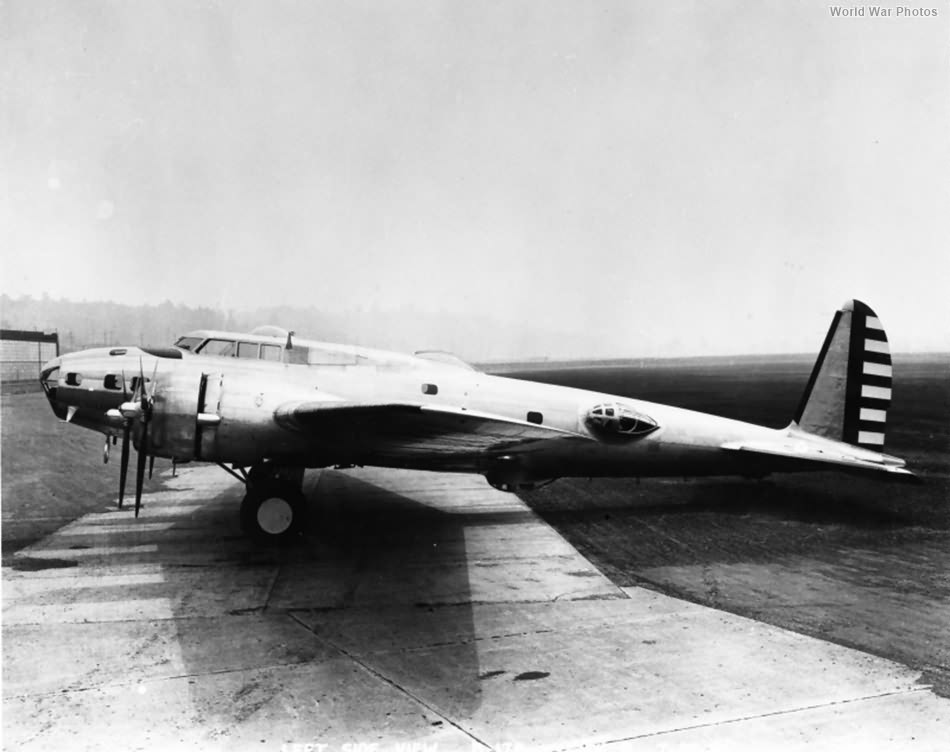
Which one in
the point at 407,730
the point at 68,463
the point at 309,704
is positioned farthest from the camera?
the point at 68,463

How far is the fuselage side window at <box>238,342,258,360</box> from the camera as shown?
9555 mm

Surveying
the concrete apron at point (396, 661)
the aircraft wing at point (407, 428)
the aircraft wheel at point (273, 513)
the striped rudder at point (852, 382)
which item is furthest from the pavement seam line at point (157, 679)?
the striped rudder at point (852, 382)

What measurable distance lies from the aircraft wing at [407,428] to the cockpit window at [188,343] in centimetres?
231

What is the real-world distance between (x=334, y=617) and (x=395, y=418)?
2101mm

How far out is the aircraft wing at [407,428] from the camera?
237 inches

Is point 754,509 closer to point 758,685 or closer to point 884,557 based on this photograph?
point 884,557

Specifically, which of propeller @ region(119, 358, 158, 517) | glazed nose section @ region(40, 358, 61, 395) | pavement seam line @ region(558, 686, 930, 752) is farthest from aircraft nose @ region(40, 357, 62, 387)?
pavement seam line @ region(558, 686, 930, 752)

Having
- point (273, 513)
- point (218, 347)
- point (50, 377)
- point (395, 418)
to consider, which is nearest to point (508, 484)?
point (273, 513)

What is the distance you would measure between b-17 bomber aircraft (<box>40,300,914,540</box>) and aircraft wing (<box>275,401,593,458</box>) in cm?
3

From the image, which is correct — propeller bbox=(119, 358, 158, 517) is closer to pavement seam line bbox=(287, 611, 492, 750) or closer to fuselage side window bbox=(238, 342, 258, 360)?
fuselage side window bbox=(238, 342, 258, 360)

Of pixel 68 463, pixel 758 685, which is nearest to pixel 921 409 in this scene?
pixel 758 685

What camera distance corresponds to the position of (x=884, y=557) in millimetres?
8719

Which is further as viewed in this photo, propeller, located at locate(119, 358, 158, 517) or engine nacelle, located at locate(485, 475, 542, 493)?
engine nacelle, located at locate(485, 475, 542, 493)

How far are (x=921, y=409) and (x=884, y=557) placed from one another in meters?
31.2
